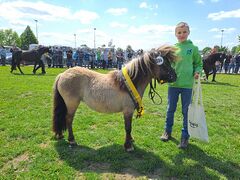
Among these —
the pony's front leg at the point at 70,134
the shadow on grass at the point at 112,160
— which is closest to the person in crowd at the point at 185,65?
the shadow on grass at the point at 112,160

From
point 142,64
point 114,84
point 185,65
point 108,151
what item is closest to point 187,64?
point 185,65

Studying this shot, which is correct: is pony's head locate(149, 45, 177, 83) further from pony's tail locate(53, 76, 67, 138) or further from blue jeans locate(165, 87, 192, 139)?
pony's tail locate(53, 76, 67, 138)

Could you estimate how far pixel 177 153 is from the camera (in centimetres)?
480

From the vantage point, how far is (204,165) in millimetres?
4379

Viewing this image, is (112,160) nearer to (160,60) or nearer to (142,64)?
(142,64)

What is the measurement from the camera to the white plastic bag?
4.66 m

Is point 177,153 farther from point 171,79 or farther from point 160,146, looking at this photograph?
point 171,79

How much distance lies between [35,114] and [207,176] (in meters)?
4.95

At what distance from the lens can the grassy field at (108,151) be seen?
4.07 m

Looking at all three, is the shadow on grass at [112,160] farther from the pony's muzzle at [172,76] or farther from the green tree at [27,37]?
the green tree at [27,37]

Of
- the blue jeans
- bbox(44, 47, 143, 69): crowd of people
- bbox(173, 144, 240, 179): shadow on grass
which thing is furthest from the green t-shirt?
bbox(44, 47, 143, 69): crowd of people

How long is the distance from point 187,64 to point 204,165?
1883 millimetres

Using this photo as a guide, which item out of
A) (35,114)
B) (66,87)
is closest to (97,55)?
(35,114)

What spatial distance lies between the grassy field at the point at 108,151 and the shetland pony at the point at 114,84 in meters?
0.42
